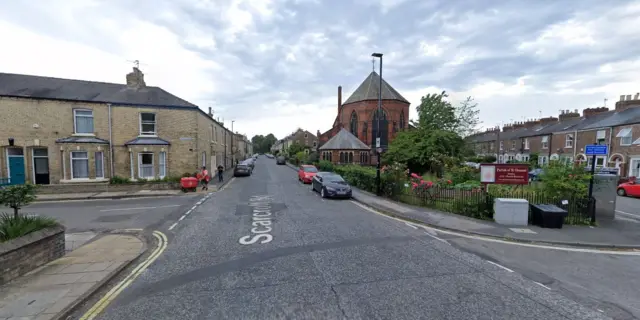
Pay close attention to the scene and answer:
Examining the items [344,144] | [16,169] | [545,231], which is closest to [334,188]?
[545,231]

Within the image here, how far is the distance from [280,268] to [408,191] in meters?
8.72

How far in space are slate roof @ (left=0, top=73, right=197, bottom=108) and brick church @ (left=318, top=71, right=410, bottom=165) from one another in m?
19.8

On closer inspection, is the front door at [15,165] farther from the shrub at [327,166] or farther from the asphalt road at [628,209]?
the asphalt road at [628,209]

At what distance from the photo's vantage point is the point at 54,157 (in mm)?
16312

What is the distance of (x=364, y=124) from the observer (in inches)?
1585

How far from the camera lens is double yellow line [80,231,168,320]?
3.85 meters

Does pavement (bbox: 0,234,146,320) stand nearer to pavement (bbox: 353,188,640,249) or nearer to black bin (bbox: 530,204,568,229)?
pavement (bbox: 353,188,640,249)

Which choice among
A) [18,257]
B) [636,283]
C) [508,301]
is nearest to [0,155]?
[18,257]

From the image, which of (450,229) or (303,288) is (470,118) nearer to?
(450,229)

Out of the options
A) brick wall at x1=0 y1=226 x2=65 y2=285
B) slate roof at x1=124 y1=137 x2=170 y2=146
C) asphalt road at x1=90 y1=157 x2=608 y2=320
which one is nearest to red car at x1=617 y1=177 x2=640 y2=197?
asphalt road at x1=90 y1=157 x2=608 y2=320

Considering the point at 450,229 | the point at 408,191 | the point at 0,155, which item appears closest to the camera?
the point at 450,229

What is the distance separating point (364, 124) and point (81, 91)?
106 feet

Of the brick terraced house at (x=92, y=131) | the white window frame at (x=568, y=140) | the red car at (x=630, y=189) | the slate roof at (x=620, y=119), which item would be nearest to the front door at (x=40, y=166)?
the brick terraced house at (x=92, y=131)

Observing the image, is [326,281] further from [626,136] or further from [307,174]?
[626,136]
